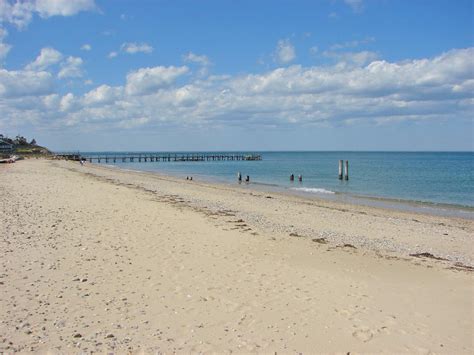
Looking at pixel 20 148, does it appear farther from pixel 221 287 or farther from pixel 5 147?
pixel 221 287

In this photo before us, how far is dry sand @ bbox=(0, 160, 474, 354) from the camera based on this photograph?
5418mm

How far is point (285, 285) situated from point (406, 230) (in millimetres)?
9267

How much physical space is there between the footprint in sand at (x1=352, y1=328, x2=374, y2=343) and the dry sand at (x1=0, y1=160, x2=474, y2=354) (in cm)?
2

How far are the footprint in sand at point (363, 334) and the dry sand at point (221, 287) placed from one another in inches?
0.6

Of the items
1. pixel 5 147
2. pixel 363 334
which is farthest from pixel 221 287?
pixel 5 147

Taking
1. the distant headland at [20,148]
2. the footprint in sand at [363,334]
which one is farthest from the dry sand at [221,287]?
the distant headland at [20,148]

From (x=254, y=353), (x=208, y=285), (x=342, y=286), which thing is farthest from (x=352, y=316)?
(x=208, y=285)

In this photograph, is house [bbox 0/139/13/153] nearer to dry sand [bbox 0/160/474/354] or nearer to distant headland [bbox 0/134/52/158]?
distant headland [bbox 0/134/52/158]

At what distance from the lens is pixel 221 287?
7359 mm

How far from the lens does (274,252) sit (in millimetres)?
10242

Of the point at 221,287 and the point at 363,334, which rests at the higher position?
the point at 221,287

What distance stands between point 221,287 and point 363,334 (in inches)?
103

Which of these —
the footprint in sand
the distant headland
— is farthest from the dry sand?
the distant headland

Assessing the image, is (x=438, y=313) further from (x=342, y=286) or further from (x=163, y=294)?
(x=163, y=294)
